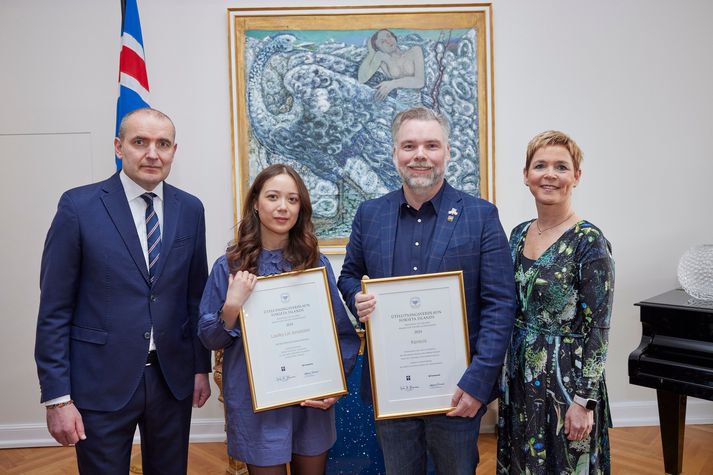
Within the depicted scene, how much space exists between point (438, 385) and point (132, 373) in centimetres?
114

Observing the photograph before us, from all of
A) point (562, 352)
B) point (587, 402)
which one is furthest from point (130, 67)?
point (587, 402)

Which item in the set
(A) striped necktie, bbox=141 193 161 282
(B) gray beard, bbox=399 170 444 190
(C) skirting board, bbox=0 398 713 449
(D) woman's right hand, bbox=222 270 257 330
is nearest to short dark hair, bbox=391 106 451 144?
(B) gray beard, bbox=399 170 444 190

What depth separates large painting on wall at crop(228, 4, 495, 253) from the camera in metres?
3.69

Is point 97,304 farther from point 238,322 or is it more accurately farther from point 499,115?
point 499,115

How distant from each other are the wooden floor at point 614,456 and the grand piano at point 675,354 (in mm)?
654

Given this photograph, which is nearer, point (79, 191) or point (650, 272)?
point (79, 191)

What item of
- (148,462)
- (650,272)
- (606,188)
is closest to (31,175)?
(148,462)

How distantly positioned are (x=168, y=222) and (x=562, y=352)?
1638 millimetres

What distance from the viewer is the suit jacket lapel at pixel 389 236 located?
1.78 meters

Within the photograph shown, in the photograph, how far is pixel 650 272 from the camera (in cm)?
386

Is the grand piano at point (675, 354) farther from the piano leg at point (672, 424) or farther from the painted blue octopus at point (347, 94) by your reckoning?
the painted blue octopus at point (347, 94)

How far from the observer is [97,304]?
1807 millimetres

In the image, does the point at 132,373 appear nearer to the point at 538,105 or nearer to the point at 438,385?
the point at 438,385

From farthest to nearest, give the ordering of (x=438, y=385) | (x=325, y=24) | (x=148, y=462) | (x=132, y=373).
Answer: (x=325, y=24) < (x=148, y=462) < (x=132, y=373) < (x=438, y=385)
